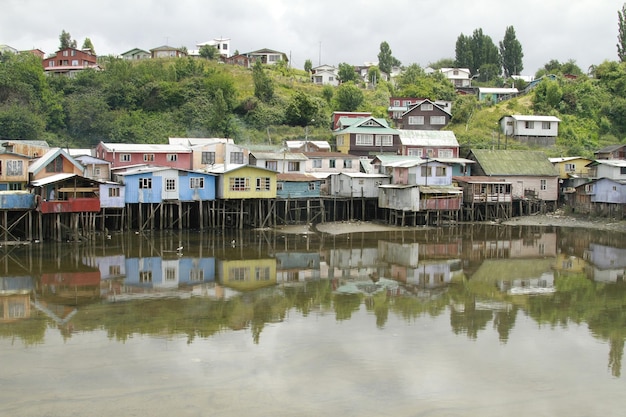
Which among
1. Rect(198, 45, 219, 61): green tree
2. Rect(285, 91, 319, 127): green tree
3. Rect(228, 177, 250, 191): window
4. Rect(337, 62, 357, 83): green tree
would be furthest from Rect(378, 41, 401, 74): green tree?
Rect(228, 177, 250, 191): window

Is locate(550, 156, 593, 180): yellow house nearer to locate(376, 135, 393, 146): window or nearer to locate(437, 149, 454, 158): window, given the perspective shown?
locate(437, 149, 454, 158): window

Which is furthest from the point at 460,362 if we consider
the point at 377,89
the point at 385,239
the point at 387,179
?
the point at 377,89

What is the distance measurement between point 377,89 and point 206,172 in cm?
4712

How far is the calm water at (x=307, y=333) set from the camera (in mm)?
14109

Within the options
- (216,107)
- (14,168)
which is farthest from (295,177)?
(216,107)

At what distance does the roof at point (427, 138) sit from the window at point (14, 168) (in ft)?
102

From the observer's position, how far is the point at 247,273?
27.8 metres

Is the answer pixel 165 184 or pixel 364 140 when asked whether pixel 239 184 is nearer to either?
pixel 165 184

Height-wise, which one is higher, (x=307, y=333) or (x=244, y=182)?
(x=244, y=182)

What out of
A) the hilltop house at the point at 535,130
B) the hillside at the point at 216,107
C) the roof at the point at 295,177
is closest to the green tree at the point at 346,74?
the hillside at the point at 216,107

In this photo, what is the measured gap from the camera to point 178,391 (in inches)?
565

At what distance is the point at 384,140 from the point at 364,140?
176 cm

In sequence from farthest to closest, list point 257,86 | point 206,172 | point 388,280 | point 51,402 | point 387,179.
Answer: point 257,86 < point 387,179 < point 206,172 < point 388,280 < point 51,402

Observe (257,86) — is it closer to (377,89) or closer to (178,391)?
(377,89)
